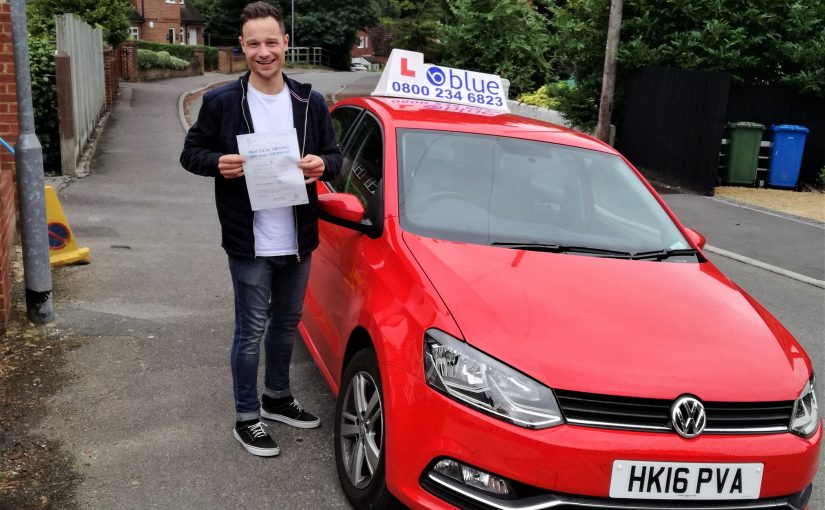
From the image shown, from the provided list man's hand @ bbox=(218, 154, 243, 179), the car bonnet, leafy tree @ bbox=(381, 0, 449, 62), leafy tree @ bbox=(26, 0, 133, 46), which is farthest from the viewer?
leafy tree @ bbox=(381, 0, 449, 62)

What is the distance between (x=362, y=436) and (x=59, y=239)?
4784mm

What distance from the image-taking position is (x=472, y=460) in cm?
275

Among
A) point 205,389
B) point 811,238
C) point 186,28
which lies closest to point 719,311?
point 205,389

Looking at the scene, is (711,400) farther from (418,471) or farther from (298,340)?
(298,340)

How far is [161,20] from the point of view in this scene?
208ft

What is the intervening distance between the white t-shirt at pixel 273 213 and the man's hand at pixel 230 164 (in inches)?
7.4

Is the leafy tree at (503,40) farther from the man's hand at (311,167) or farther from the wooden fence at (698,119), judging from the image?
the man's hand at (311,167)

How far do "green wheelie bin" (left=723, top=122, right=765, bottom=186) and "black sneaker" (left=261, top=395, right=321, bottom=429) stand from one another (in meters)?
11.4

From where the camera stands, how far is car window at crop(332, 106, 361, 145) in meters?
5.05

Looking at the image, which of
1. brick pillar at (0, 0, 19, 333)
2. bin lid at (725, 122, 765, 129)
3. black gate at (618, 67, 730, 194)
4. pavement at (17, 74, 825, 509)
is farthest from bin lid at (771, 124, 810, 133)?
brick pillar at (0, 0, 19, 333)

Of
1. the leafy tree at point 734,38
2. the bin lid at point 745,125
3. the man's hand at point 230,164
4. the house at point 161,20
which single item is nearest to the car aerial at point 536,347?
the man's hand at point 230,164

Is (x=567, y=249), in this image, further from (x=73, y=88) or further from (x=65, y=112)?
(x=73, y=88)

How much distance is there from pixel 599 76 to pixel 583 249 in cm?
1403

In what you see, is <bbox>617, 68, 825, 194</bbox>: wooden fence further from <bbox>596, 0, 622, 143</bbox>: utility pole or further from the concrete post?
the concrete post
